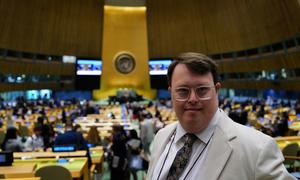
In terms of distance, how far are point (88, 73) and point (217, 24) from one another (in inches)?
491

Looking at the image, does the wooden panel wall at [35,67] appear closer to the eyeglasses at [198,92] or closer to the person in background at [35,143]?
the person in background at [35,143]

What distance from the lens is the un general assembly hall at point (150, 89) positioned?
4.33ft

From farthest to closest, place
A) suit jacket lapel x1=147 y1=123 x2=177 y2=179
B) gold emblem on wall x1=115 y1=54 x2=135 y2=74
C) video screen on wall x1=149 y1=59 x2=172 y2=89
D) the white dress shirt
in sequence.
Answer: gold emblem on wall x1=115 y1=54 x2=135 y2=74 < video screen on wall x1=149 y1=59 x2=172 y2=89 < suit jacket lapel x1=147 y1=123 x2=177 y2=179 < the white dress shirt

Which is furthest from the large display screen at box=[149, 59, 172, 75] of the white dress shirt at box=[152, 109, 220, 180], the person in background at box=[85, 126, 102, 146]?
the white dress shirt at box=[152, 109, 220, 180]

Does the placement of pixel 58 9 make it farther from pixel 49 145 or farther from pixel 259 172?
pixel 259 172

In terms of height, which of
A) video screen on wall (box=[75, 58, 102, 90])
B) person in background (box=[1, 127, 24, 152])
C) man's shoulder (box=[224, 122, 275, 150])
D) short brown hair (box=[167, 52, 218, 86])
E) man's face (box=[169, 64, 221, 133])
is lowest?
person in background (box=[1, 127, 24, 152])

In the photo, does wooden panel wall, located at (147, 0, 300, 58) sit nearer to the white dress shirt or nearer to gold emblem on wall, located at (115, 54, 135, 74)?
gold emblem on wall, located at (115, 54, 135, 74)

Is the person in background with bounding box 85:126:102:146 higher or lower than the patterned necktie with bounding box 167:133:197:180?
lower

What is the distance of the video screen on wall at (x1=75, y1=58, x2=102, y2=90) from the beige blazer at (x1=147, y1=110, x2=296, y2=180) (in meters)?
26.8

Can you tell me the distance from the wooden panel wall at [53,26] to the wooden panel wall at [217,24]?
565cm

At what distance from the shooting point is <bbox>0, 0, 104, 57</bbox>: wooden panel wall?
19927mm

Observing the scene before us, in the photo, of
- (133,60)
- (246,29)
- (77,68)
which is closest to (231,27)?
(246,29)

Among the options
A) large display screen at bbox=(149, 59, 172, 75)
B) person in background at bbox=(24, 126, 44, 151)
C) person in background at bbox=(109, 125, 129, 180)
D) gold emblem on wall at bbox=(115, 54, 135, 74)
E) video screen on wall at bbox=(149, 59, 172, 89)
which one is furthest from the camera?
gold emblem on wall at bbox=(115, 54, 135, 74)

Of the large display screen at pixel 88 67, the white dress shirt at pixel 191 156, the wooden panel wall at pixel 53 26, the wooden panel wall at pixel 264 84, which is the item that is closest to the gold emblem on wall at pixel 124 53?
the large display screen at pixel 88 67
